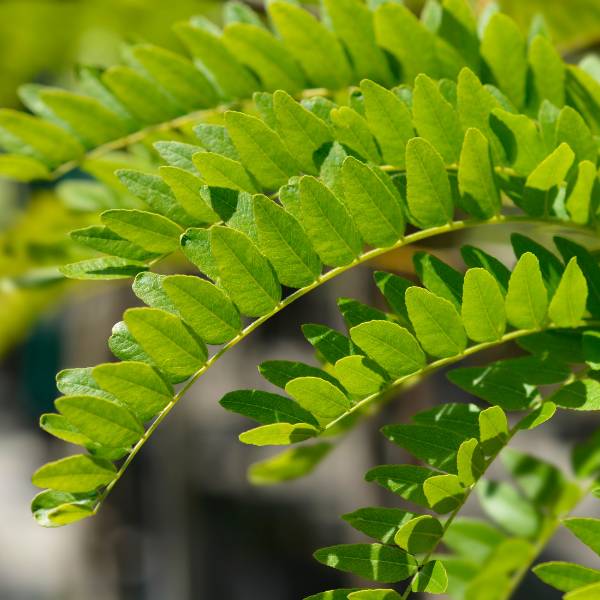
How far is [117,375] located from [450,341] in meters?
0.21

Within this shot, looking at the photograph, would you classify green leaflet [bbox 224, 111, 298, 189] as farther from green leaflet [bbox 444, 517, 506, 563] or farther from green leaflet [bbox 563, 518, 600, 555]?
green leaflet [bbox 444, 517, 506, 563]

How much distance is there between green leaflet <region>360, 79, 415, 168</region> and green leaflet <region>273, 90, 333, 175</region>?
3 cm

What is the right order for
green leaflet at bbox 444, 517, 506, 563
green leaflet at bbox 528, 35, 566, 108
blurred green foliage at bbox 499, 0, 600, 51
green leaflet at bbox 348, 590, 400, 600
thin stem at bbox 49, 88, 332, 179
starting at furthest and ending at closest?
blurred green foliage at bbox 499, 0, 600, 51, green leaflet at bbox 444, 517, 506, 563, thin stem at bbox 49, 88, 332, 179, green leaflet at bbox 528, 35, 566, 108, green leaflet at bbox 348, 590, 400, 600

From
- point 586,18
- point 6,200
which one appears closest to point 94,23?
point 586,18

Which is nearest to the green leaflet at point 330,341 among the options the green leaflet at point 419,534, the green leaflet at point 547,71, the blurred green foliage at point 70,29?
the green leaflet at point 419,534

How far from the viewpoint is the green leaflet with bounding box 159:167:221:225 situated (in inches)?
23.2

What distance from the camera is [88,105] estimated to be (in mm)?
813

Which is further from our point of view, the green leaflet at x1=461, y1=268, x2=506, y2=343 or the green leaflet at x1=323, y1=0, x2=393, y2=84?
the green leaflet at x1=323, y1=0, x2=393, y2=84

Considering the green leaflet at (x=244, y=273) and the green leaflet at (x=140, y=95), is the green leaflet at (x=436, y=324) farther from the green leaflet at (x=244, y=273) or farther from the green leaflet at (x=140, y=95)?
the green leaflet at (x=140, y=95)

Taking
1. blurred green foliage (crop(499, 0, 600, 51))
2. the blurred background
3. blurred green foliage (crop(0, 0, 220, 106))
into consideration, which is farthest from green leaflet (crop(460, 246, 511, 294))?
the blurred background

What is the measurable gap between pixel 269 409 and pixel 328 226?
13 centimetres

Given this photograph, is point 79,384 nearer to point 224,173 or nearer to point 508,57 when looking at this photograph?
point 224,173

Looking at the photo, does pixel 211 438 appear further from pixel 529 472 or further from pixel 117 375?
pixel 117 375

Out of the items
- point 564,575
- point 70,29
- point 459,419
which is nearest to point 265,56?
point 459,419
